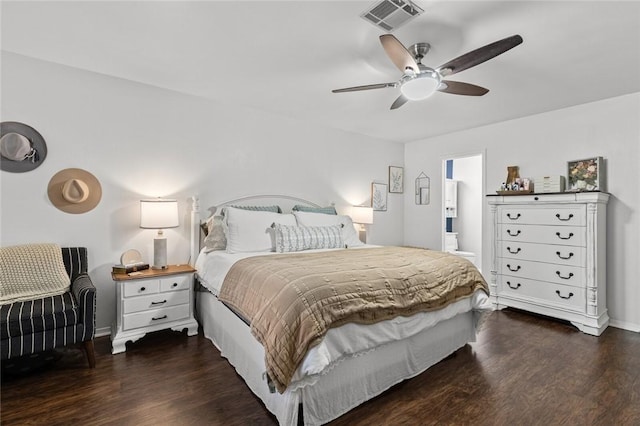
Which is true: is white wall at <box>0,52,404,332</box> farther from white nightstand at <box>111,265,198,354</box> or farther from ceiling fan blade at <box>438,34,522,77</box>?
ceiling fan blade at <box>438,34,522,77</box>

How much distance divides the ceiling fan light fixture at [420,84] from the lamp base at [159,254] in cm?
251

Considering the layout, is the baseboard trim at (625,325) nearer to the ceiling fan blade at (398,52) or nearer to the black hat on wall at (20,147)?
the ceiling fan blade at (398,52)

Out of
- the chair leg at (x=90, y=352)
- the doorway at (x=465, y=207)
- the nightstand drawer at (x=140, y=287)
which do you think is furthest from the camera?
the doorway at (x=465, y=207)

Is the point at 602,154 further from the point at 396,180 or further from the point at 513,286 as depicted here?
the point at 396,180

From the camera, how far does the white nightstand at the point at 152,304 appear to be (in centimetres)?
260

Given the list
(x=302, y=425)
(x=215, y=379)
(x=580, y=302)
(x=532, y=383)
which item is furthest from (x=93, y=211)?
(x=580, y=302)

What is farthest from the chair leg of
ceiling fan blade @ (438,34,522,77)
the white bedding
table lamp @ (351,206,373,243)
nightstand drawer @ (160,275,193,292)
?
table lamp @ (351,206,373,243)

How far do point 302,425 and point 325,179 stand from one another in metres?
3.25

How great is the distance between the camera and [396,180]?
17.8 feet

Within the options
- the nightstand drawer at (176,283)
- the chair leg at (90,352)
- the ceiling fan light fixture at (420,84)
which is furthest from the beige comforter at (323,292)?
the ceiling fan light fixture at (420,84)

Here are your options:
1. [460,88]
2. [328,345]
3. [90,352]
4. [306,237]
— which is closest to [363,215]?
[306,237]

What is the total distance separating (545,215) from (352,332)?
297 centimetres

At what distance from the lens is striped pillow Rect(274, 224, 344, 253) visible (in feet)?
Result: 10.1

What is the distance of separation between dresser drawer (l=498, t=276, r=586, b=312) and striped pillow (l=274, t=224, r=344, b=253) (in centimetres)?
216
